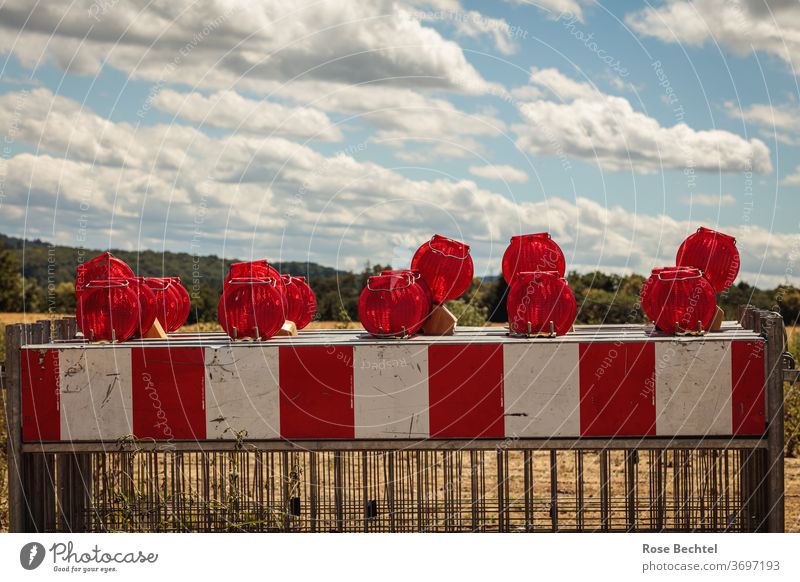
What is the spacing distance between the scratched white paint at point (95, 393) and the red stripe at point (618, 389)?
3.23m

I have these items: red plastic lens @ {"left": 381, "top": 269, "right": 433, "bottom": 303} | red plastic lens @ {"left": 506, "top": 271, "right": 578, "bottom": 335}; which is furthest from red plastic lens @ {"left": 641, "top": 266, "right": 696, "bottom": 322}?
red plastic lens @ {"left": 381, "top": 269, "right": 433, "bottom": 303}

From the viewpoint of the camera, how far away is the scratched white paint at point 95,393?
6887 millimetres

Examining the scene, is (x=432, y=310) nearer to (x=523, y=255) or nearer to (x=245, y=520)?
(x=523, y=255)

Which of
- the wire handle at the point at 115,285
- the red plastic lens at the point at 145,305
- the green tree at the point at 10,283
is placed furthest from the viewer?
the green tree at the point at 10,283

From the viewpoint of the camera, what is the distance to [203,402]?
6852 millimetres

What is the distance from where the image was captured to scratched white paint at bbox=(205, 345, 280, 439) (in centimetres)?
683

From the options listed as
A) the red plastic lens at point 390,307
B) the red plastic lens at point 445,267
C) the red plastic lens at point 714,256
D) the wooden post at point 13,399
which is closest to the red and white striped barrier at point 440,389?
the wooden post at point 13,399

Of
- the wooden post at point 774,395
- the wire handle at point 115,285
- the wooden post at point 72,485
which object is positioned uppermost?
the wire handle at point 115,285

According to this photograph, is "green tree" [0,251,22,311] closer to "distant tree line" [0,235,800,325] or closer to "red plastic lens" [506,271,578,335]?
"distant tree line" [0,235,800,325]

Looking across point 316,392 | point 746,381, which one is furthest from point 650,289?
point 316,392

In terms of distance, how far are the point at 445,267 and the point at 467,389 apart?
1.54 metres

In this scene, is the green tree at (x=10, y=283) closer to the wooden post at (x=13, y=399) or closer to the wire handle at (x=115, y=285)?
the wire handle at (x=115, y=285)

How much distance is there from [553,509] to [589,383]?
129cm

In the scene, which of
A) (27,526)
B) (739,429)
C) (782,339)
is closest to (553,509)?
(739,429)
